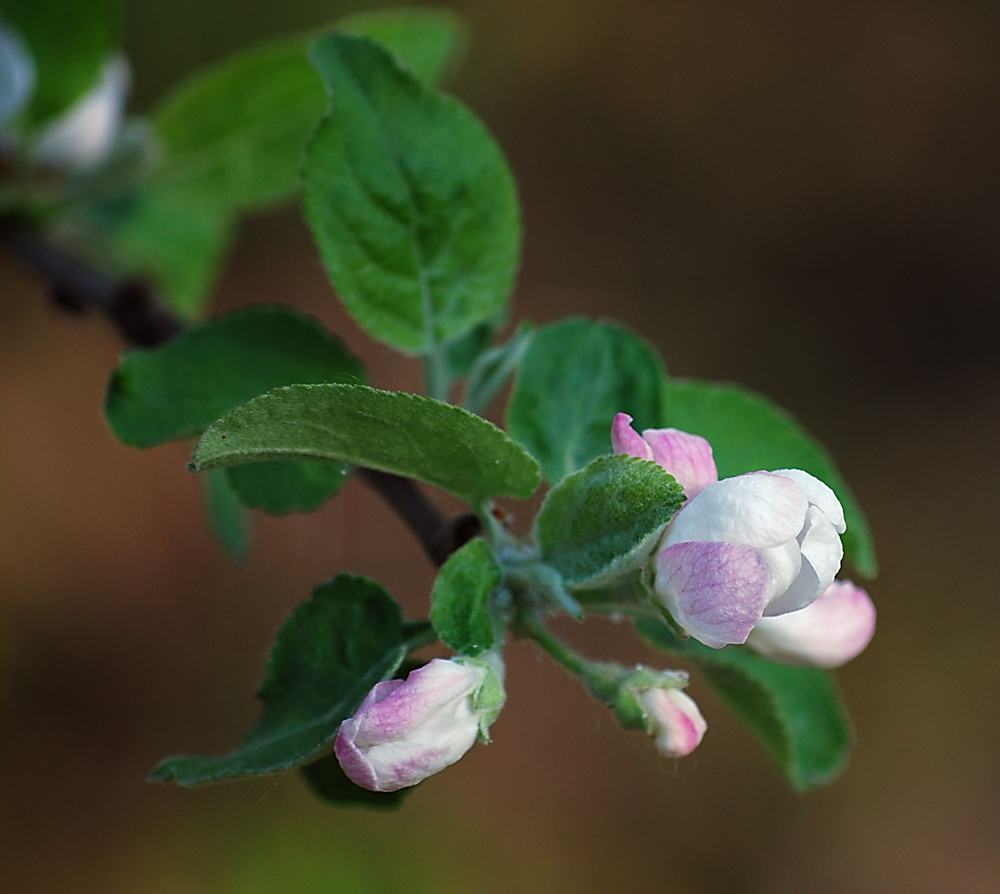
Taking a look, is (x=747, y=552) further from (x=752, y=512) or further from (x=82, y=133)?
(x=82, y=133)

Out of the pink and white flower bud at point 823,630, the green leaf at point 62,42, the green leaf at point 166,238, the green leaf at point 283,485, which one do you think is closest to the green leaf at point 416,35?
the green leaf at point 62,42

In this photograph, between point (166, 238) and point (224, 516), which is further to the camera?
point (166, 238)

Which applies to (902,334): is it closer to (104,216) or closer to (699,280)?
(699,280)

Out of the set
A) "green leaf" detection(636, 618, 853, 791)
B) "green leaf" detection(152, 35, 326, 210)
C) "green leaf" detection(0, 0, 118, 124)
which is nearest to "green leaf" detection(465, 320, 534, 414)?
"green leaf" detection(636, 618, 853, 791)

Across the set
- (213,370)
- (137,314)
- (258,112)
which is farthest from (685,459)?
(258,112)

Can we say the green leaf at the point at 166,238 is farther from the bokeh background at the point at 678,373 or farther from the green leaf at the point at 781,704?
the bokeh background at the point at 678,373

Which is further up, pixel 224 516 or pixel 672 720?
pixel 672 720

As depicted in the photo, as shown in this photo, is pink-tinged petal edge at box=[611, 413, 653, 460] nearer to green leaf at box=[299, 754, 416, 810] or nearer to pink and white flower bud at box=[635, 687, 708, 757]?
pink and white flower bud at box=[635, 687, 708, 757]
